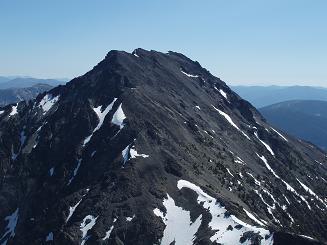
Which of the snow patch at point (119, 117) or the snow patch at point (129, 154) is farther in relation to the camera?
the snow patch at point (119, 117)

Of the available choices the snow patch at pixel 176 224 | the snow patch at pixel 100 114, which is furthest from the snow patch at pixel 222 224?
the snow patch at pixel 100 114

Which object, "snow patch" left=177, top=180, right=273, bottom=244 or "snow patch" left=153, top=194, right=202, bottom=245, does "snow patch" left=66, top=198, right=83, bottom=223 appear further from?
"snow patch" left=177, top=180, right=273, bottom=244

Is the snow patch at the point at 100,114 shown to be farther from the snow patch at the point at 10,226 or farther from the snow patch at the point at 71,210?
the snow patch at the point at 71,210

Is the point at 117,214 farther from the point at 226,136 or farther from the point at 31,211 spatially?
the point at 226,136

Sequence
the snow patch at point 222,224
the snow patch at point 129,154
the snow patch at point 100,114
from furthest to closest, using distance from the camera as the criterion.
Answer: the snow patch at point 100,114
the snow patch at point 129,154
the snow patch at point 222,224

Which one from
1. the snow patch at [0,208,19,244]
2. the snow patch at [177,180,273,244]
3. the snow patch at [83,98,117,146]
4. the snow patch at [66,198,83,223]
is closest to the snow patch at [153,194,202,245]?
the snow patch at [177,180,273,244]

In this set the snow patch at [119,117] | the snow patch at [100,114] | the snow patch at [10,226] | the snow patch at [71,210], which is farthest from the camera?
the snow patch at [100,114]

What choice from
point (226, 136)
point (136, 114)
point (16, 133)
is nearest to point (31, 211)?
point (136, 114)

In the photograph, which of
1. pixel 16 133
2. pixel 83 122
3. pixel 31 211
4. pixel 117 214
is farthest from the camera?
pixel 16 133
